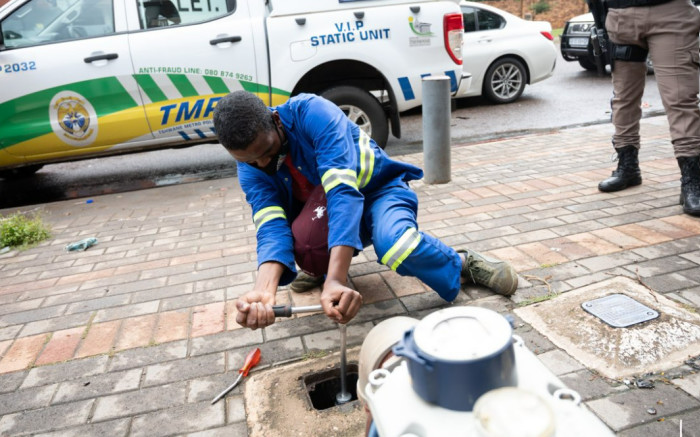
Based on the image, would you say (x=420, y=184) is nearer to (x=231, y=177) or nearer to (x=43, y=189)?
(x=231, y=177)

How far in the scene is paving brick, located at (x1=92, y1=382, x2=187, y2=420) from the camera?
6.98 feet

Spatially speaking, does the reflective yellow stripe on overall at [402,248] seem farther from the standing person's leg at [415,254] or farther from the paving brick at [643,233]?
the paving brick at [643,233]

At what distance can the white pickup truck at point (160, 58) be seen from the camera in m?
4.95

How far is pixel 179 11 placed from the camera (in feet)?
16.9

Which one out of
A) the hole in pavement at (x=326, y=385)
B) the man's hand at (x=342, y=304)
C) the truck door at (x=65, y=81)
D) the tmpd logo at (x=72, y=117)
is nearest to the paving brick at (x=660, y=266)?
the hole in pavement at (x=326, y=385)

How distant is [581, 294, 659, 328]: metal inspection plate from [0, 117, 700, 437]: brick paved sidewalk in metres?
0.22

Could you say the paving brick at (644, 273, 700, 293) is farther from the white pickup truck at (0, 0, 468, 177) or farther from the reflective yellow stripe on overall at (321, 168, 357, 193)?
the white pickup truck at (0, 0, 468, 177)

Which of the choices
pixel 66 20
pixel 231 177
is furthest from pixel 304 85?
pixel 66 20

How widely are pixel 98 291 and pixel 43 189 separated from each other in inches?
134

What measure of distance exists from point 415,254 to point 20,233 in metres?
3.29

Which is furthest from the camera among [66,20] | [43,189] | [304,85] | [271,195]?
[43,189]

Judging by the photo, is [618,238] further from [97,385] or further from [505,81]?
[505,81]

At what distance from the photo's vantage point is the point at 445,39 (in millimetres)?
5453

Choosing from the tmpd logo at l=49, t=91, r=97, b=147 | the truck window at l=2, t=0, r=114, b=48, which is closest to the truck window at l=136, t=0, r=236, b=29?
the truck window at l=2, t=0, r=114, b=48
